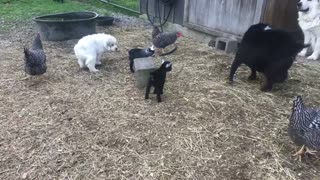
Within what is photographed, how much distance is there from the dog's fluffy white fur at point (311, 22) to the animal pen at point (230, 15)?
1.07ft

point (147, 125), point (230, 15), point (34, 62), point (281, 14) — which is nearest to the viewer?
point (147, 125)

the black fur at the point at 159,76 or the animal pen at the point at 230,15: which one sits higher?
the animal pen at the point at 230,15

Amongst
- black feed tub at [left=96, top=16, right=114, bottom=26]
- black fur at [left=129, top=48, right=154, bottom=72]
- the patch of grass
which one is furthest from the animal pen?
the patch of grass

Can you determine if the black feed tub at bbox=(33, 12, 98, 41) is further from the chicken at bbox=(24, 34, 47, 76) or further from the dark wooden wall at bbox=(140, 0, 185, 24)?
the dark wooden wall at bbox=(140, 0, 185, 24)

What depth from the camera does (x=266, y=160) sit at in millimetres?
3223

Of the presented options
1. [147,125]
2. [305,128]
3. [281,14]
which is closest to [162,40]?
[281,14]

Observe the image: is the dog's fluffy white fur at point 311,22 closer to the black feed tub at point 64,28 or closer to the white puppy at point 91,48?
the white puppy at point 91,48

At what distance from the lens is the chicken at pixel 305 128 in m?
3.01

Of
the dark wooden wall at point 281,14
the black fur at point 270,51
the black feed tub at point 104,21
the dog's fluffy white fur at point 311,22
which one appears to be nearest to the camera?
the black fur at point 270,51

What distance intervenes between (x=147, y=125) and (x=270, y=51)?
6.62 feet

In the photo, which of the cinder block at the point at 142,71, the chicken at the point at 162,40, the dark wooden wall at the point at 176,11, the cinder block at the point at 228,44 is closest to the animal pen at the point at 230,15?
the dark wooden wall at the point at 176,11

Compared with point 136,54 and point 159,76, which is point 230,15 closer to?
point 136,54

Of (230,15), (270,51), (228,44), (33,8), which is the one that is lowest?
(33,8)

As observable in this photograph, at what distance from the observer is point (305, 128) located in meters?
3.06
